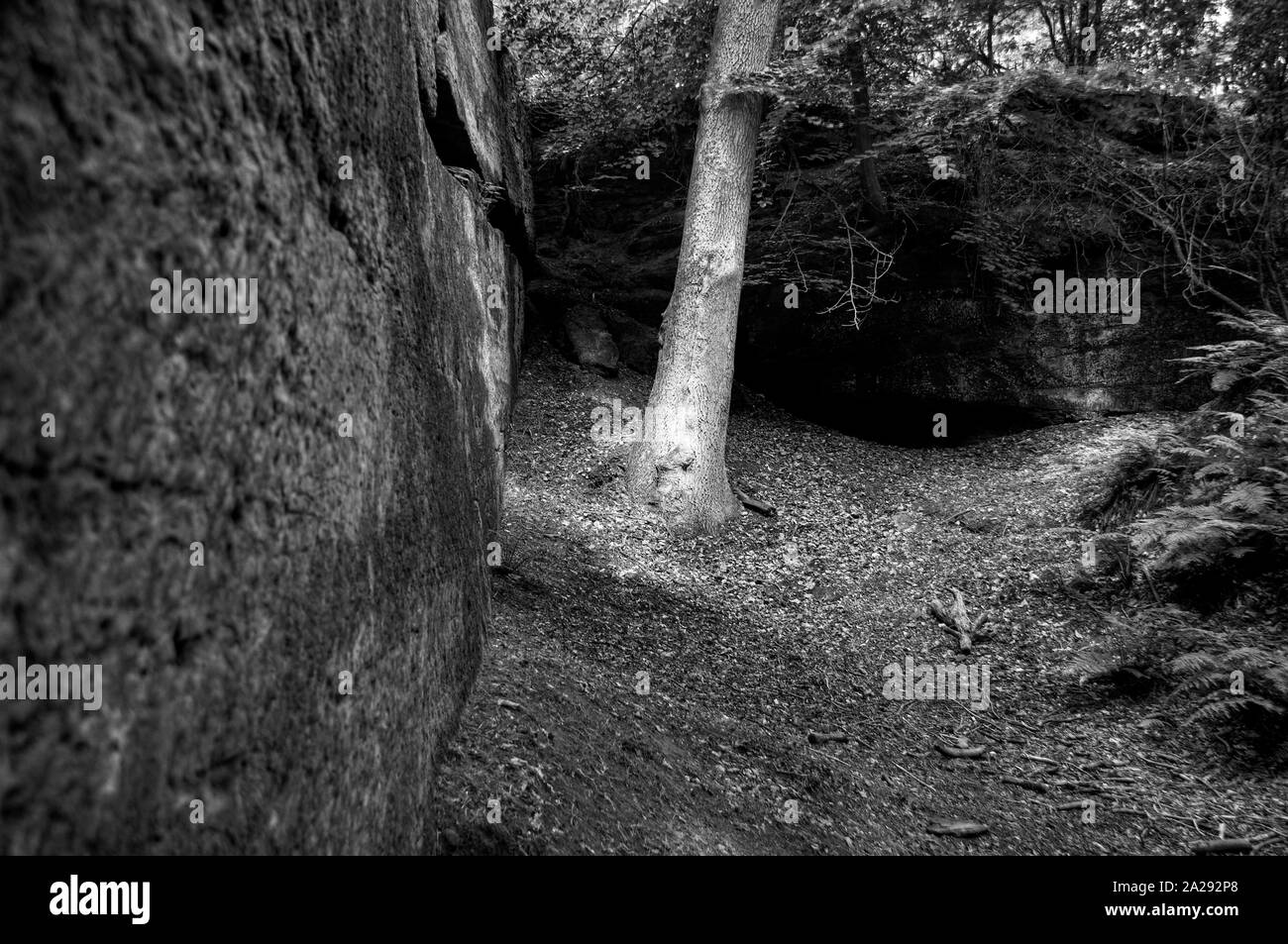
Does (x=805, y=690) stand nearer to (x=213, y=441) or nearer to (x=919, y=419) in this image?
(x=213, y=441)

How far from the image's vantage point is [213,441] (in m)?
1.85

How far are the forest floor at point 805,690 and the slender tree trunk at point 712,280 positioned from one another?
2.39 ft

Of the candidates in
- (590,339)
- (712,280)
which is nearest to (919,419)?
(712,280)

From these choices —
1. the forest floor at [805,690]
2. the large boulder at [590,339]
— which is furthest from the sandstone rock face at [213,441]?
the large boulder at [590,339]

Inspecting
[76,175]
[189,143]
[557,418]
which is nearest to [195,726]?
[76,175]

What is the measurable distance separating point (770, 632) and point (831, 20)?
23.4ft

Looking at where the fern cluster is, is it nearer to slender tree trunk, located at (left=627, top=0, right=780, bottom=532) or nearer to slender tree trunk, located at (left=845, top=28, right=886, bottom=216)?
slender tree trunk, located at (left=627, top=0, right=780, bottom=532)

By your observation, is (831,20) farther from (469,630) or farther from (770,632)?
(469,630)

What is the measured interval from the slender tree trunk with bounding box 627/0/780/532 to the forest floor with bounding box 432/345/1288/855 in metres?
0.73

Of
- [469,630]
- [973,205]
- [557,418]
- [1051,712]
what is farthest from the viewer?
[973,205]

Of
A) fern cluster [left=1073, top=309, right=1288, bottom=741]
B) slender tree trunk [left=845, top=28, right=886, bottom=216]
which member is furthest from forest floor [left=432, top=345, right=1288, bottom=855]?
slender tree trunk [left=845, top=28, right=886, bottom=216]

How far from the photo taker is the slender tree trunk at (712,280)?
9211 millimetres

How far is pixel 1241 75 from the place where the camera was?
9.38 meters

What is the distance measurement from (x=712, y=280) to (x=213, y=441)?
8143mm
